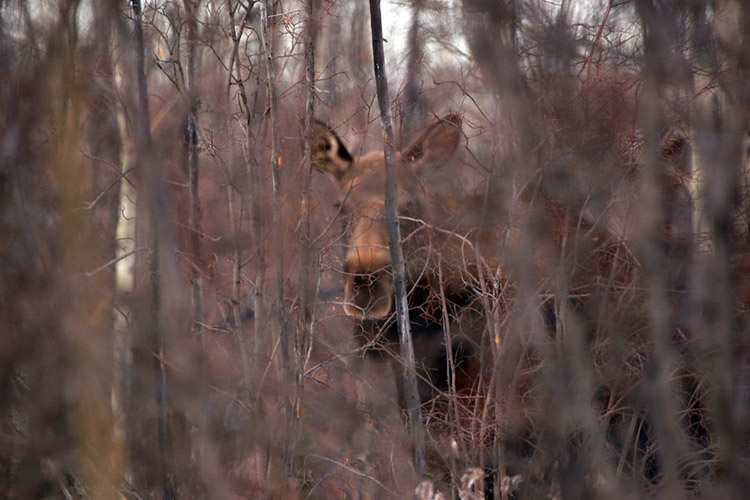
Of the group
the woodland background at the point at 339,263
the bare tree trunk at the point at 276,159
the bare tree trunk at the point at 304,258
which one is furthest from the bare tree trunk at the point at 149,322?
the bare tree trunk at the point at 304,258

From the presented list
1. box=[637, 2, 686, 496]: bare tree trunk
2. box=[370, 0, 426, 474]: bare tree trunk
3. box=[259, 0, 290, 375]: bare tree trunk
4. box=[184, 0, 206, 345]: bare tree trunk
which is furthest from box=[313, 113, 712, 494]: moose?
box=[184, 0, 206, 345]: bare tree trunk

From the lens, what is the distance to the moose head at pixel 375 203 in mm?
4434

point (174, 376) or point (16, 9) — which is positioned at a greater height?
point (16, 9)

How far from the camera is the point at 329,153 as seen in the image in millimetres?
4633

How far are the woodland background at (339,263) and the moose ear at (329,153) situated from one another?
0.17 m

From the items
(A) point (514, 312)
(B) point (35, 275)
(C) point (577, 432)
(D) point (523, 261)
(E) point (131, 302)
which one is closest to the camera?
(B) point (35, 275)

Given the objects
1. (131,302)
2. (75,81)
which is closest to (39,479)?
(131,302)

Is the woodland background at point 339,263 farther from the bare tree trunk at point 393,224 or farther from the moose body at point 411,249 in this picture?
the bare tree trunk at point 393,224

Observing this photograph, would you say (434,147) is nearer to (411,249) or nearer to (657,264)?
(411,249)

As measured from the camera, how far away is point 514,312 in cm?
395

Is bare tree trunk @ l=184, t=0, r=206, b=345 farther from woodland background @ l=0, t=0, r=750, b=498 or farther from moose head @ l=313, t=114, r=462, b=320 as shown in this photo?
moose head @ l=313, t=114, r=462, b=320

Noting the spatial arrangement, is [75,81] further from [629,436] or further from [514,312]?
[629,436]

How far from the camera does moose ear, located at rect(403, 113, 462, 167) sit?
14.7 feet

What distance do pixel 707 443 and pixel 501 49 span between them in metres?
2.72
